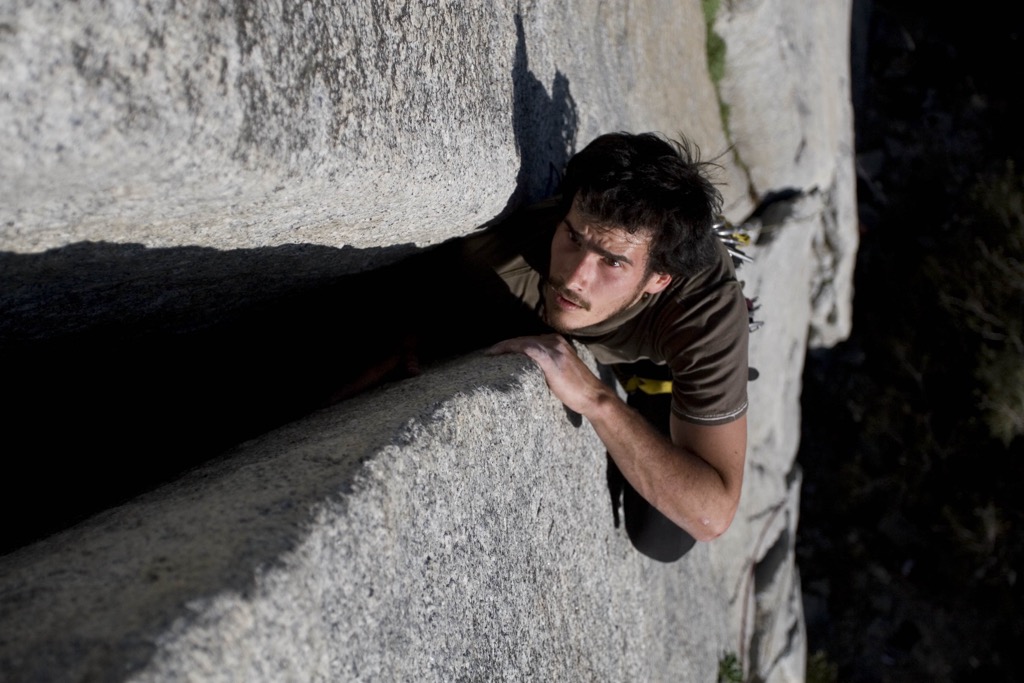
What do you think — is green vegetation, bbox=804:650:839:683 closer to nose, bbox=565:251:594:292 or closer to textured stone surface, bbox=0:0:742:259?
nose, bbox=565:251:594:292

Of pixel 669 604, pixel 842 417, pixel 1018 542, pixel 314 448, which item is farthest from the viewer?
pixel 842 417

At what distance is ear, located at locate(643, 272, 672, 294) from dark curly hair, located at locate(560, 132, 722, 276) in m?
0.03

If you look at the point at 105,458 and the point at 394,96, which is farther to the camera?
the point at 105,458

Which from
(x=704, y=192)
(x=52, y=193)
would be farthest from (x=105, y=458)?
(x=704, y=192)

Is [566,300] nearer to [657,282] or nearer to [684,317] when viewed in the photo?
[657,282]

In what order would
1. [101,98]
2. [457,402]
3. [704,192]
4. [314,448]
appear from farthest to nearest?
[704,192] < [457,402] < [314,448] < [101,98]

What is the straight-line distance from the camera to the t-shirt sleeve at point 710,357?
2.76 m

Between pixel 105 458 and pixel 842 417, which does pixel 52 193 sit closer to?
pixel 105 458

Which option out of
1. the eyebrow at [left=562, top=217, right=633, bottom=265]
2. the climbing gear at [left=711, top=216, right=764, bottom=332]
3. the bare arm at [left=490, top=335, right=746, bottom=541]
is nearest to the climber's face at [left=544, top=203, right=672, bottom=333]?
the eyebrow at [left=562, top=217, right=633, bottom=265]

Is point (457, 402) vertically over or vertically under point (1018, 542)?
over

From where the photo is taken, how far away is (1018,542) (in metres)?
8.32

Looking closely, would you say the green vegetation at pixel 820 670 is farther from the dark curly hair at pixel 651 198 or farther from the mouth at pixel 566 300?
the mouth at pixel 566 300

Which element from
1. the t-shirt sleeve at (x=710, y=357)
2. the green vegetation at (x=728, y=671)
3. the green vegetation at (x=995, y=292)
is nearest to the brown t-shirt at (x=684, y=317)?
the t-shirt sleeve at (x=710, y=357)

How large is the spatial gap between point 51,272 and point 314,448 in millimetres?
620
